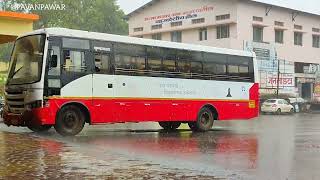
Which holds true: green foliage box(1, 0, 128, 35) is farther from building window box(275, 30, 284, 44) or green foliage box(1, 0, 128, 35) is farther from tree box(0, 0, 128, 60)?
building window box(275, 30, 284, 44)

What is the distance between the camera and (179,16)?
163ft

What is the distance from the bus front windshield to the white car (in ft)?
101

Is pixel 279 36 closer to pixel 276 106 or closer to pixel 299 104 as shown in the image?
pixel 299 104

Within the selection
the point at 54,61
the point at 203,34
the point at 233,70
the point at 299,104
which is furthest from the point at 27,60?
the point at 299,104

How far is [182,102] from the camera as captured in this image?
1972cm

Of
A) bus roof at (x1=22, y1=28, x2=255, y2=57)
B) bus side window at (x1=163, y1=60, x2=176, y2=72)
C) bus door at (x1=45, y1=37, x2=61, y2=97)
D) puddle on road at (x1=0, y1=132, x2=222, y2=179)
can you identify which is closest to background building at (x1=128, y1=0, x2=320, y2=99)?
bus roof at (x1=22, y1=28, x2=255, y2=57)

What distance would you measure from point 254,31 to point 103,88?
3172 centimetres

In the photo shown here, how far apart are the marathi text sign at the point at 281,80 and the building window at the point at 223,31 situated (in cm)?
623

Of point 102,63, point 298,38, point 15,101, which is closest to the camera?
point 15,101

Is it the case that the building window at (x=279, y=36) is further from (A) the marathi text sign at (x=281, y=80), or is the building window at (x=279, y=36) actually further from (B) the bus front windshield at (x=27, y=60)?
(B) the bus front windshield at (x=27, y=60)

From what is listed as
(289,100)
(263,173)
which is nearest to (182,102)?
(263,173)

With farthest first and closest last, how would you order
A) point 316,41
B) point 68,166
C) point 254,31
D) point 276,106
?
point 316,41 < point 254,31 < point 276,106 < point 68,166

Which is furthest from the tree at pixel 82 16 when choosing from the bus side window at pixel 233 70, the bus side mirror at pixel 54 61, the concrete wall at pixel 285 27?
the bus side mirror at pixel 54 61

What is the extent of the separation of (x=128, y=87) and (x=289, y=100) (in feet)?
107
